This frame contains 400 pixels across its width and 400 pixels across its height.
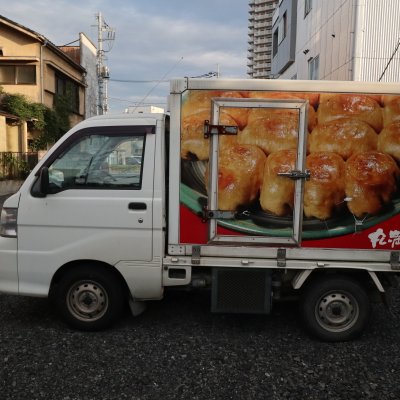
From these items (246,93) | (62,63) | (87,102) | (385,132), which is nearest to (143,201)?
(246,93)

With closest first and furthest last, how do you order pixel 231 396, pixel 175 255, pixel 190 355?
pixel 231 396 → pixel 190 355 → pixel 175 255

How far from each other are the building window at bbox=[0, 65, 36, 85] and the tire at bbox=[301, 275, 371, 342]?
21.6m

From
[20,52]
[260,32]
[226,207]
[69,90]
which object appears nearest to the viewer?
[226,207]

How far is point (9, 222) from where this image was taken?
13.8 ft

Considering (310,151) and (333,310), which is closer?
(310,151)

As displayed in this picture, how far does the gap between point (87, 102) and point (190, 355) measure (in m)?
30.0

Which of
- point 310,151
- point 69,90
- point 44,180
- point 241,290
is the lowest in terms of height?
point 241,290

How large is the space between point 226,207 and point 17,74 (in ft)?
71.1

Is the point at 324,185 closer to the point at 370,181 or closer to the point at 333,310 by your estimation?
the point at 370,181

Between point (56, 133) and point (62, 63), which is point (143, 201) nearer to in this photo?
point (56, 133)

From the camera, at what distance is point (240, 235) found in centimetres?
408

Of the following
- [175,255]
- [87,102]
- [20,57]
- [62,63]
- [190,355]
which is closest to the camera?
[190,355]

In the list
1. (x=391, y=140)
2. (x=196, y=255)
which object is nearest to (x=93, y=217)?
(x=196, y=255)

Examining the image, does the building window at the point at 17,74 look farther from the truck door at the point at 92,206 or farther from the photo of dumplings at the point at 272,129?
the photo of dumplings at the point at 272,129
